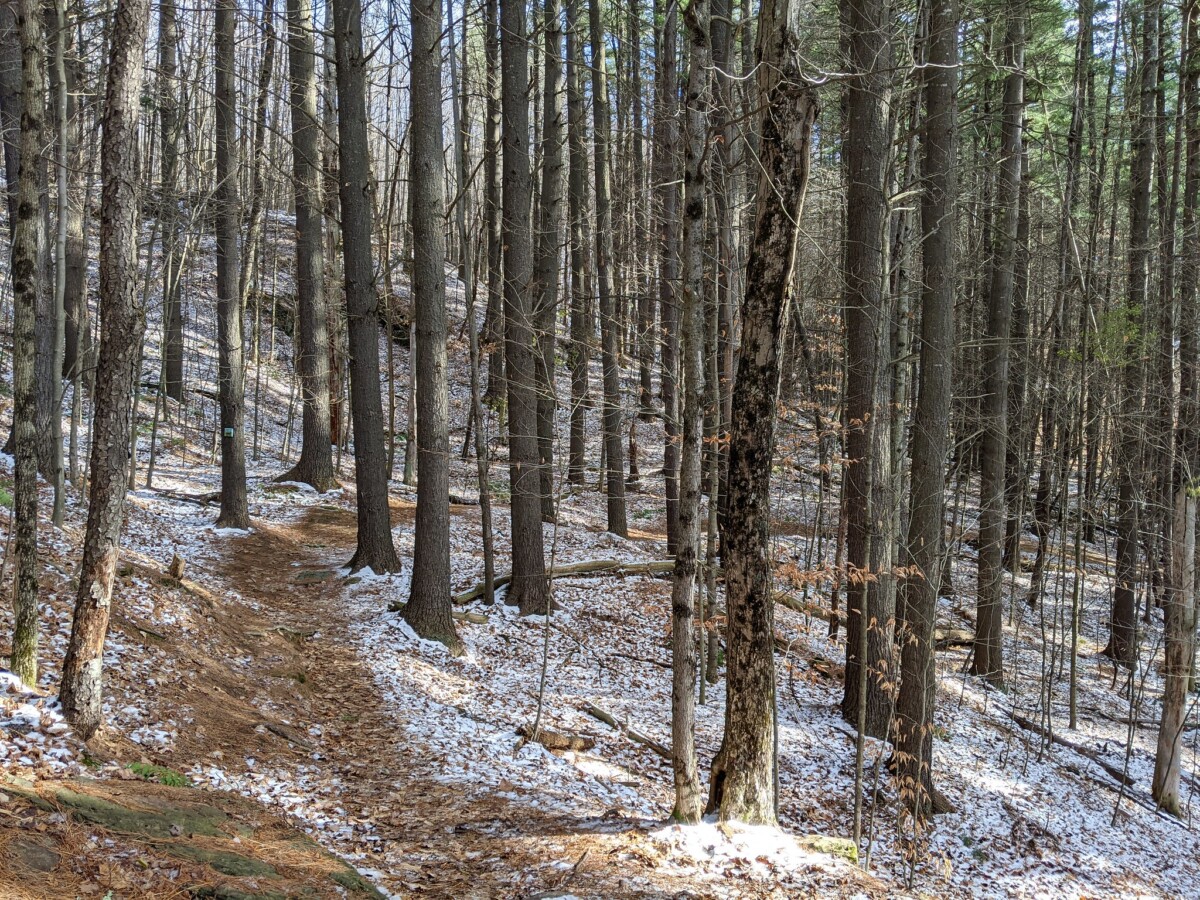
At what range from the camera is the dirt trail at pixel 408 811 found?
16.8 feet

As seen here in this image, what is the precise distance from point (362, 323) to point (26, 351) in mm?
6271

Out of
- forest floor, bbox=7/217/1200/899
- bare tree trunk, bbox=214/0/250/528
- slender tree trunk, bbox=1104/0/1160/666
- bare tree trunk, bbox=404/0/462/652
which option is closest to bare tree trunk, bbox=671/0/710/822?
forest floor, bbox=7/217/1200/899

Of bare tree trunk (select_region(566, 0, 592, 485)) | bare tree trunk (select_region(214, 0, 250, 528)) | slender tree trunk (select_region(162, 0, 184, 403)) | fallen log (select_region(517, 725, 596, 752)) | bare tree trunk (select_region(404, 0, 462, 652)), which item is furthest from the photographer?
bare tree trunk (select_region(566, 0, 592, 485))

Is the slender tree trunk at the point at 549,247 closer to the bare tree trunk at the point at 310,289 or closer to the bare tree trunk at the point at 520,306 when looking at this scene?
the bare tree trunk at the point at 520,306

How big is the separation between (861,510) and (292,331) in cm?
2346

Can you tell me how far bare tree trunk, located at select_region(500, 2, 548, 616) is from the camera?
36.7ft

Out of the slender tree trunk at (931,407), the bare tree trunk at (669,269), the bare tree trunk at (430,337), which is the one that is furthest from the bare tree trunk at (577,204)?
the slender tree trunk at (931,407)

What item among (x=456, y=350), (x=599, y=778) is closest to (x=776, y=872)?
(x=599, y=778)

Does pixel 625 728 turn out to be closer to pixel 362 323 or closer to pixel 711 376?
pixel 711 376

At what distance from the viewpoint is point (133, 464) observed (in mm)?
14695

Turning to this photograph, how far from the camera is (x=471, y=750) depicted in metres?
7.62

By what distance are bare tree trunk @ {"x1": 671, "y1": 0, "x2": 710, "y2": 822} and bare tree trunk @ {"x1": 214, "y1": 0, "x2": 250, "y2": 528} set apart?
10.3 metres

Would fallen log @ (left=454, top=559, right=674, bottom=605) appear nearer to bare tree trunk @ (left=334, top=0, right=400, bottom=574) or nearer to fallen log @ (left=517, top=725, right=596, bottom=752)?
bare tree trunk @ (left=334, top=0, right=400, bottom=574)

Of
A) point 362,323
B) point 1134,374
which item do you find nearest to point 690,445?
point 362,323
